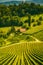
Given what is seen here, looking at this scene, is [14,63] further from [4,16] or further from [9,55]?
[4,16]

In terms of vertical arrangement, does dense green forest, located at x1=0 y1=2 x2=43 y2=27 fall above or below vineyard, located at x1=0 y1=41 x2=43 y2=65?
below

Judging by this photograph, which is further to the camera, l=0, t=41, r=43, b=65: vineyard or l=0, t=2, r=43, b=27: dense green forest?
l=0, t=2, r=43, b=27: dense green forest

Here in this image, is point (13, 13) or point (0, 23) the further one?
point (13, 13)

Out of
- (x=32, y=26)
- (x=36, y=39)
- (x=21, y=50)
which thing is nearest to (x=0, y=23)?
(x=32, y=26)

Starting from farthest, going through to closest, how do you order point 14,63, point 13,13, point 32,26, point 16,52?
1. point 13,13
2. point 32,26
3. point 16,52
4. point 14,63

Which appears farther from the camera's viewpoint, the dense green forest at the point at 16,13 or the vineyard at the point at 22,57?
the dense green forest at the point at 16,13

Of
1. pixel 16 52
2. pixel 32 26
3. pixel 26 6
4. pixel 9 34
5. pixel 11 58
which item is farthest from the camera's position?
pixel 26 6

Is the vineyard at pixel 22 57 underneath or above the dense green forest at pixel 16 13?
above

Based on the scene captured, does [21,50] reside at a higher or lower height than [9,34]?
higher
